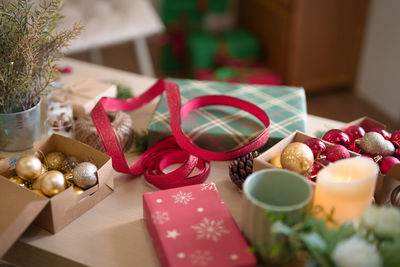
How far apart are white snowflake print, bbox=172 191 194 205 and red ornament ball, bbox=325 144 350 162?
0.95ft

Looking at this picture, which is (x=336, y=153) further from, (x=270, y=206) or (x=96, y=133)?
(x=96, y=133)

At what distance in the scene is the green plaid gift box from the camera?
104 centimetres

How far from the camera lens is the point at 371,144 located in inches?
35.5

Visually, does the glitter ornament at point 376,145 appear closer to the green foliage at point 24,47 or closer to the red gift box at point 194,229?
the red gift box at point 194,229

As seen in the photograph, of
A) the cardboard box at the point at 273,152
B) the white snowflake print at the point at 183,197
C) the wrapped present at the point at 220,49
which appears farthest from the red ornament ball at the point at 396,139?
the wrapped present at the point at 220,49

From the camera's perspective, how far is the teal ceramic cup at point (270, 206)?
687 mm

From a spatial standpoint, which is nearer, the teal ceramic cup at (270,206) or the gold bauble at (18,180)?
the teal ceramic cup at (270,206)

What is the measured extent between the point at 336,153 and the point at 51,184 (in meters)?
0.55

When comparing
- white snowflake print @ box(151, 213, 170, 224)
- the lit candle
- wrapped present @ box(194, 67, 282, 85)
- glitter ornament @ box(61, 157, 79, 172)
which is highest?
the lit candle

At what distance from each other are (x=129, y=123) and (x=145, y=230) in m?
0.33

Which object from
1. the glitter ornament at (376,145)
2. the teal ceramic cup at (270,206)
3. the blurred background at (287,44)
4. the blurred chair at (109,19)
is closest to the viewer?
the teal ceramic cup at (270,206)

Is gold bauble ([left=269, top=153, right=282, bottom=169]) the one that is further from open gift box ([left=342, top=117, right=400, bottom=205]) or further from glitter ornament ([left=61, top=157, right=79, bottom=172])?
glitter ornament ([left=61, top=157, right=79, bottom=172])

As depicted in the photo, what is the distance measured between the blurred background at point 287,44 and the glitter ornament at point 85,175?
56.9 inches

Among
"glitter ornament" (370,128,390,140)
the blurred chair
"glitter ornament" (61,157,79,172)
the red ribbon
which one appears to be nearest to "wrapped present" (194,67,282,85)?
the blurred chair
